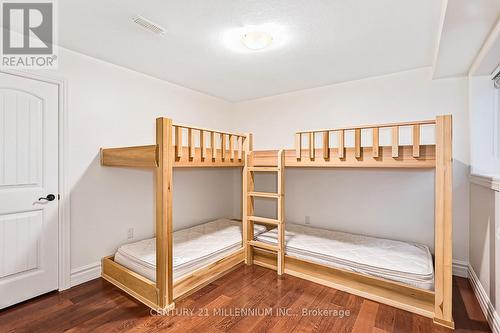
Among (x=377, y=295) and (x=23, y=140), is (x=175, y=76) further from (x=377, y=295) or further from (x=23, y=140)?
(x=377, y=295)

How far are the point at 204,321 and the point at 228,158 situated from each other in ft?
5.11

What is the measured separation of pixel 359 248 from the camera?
8.64 ft

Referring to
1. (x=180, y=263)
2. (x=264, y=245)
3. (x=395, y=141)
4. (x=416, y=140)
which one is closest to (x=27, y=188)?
(x=180, y=263)

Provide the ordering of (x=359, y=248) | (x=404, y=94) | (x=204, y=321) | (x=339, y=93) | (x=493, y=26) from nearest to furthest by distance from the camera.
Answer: (x=493, y=26), (x=204, y=321), (x=359, y=248), (x=404, y=94), (x=339, y=93)

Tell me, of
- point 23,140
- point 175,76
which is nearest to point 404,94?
point 175,76

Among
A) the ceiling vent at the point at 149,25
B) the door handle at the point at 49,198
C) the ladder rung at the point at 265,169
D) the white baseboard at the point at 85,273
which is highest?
the ceiling vent at the point at 149,25

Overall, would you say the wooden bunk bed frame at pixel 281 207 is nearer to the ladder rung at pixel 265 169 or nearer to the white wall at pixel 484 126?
the ladder rung at pixel 265 169

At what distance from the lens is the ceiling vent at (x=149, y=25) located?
74.3 inches

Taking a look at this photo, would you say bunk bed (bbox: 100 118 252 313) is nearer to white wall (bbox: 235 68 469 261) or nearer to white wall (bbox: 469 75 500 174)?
white wall (bbox: 235 68 469 261)

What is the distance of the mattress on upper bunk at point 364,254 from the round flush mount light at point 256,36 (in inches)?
82.8

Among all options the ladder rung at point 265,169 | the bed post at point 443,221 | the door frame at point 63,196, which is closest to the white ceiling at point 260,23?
the door frame at point 63,196

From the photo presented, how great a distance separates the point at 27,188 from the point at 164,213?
1.30 m

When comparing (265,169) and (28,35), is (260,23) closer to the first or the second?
(265,169)

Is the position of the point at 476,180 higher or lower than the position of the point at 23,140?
lower
